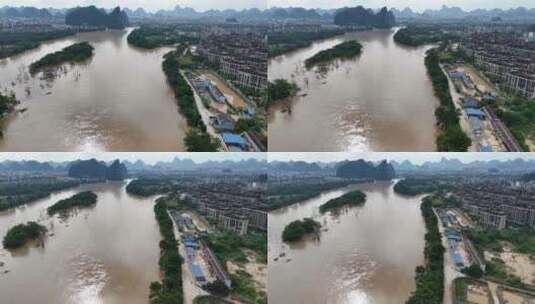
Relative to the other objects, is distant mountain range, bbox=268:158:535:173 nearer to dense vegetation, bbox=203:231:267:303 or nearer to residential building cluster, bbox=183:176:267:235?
residential building cluster, bbox=183:176:267:235

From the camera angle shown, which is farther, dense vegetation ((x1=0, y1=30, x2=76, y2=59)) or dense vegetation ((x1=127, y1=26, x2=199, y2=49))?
dense vegetation ((x1=127, y1=26, x2=199, y2=49))

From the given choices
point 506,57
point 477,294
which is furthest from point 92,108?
point 506,57

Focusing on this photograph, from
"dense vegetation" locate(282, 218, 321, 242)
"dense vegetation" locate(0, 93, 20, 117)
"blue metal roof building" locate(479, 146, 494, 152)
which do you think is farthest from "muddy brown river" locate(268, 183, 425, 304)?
"dense vegetation" locate(0, 93, 20, 117)

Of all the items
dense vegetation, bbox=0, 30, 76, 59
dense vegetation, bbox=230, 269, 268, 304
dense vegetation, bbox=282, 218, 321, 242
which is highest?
dense vegetation, bbox=0, 30, 76, 59

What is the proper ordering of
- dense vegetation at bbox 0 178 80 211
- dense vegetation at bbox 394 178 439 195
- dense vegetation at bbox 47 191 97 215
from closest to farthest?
dense vegetation at bbox 394 178 439 195, dense vegetation at bbox 0 178 80 211, dense vegetation at bbox 47 191 97 215

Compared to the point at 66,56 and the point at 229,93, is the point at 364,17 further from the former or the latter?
the point at 66,56

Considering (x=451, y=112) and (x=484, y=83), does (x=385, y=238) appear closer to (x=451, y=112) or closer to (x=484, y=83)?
(x=451, y=112)

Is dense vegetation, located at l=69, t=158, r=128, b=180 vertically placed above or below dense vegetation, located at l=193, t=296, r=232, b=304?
above

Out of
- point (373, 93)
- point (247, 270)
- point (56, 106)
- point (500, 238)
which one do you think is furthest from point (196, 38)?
point (500, 238)
